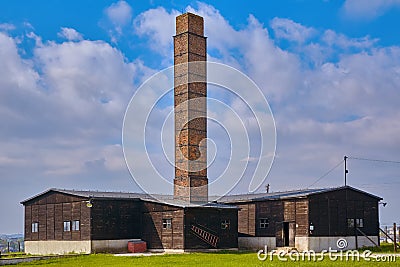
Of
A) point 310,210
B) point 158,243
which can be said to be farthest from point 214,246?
point 310,210

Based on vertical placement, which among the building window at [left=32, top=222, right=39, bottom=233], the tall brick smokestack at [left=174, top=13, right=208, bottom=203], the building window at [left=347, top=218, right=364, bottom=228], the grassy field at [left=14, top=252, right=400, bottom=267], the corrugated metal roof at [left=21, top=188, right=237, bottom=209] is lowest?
the grassy field at [left=14, top=252, right=400, bottom=267]

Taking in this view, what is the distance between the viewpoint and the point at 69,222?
43.5 metres

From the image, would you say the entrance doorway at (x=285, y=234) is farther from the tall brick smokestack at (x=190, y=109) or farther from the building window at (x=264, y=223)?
the tall brick smokestack at (x=190, y=109)

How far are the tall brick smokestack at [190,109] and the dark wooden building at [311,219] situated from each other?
4.77m

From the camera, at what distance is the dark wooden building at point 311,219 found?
4284 cm

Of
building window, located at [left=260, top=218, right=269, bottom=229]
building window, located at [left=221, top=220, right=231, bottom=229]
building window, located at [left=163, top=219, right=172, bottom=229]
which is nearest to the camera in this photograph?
building window, located at [left=163, top=219, right=172, bottom=229]

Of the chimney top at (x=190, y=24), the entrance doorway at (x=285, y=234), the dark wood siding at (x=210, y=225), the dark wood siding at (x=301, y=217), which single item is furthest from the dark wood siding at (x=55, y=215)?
the chimney top at (x=190, y=24)

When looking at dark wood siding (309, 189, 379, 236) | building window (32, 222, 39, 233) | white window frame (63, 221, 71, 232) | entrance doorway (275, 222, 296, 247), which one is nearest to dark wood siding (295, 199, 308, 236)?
dark wood siding (309, 189, 379, 236)

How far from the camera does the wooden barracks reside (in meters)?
41.6

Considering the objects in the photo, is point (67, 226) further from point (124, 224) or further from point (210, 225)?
point (210, 225)

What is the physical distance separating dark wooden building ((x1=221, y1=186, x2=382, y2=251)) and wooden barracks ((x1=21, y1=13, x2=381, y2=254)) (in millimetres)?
72

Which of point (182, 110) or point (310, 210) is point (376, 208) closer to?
point (310, 210)

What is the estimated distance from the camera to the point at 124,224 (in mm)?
43219

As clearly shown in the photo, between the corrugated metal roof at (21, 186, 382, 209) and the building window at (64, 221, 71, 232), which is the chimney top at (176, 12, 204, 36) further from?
the building window at (64, 221, 71, 232)
